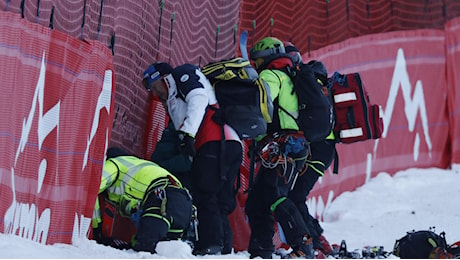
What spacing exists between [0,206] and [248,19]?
16.6ft

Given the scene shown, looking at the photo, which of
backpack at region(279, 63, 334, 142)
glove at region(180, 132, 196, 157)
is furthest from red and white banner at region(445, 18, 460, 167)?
glove at region(180, 132, 196, 157)

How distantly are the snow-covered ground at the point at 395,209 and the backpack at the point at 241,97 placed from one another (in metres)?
1.27

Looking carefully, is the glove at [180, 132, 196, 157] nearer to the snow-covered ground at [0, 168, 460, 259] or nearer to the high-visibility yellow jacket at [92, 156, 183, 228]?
the high-visibility yellow jacket at [92, 156, 183, 228]

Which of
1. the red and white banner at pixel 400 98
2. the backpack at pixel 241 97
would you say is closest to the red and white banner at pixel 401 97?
the red and white banner at pixel 400 98

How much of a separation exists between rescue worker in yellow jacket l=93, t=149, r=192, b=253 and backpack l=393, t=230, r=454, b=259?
5.05ft

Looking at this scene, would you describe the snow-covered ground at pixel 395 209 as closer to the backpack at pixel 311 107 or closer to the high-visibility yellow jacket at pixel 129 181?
the backpack at pixel 311 107

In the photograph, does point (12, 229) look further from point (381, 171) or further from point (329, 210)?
point (381, 171)

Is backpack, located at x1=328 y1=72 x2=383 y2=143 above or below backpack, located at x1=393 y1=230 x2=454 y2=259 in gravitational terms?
above

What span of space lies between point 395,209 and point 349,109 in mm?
2621

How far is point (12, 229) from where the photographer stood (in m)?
5.25

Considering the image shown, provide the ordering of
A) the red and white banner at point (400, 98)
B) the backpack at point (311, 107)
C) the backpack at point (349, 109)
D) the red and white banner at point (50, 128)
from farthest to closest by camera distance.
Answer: the red and white banner at point (400, 98)
the backpack at point (349, 109)
the backpack at point (311, 107)
the red and white banner at point (50, 128)

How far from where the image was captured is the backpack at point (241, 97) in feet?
21.6

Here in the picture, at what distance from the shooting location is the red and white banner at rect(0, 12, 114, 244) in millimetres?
5254

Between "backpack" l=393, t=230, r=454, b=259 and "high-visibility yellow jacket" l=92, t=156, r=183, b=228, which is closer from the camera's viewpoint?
"high-visibility yellow jacket" l=92, t=156, r=183, b=228
